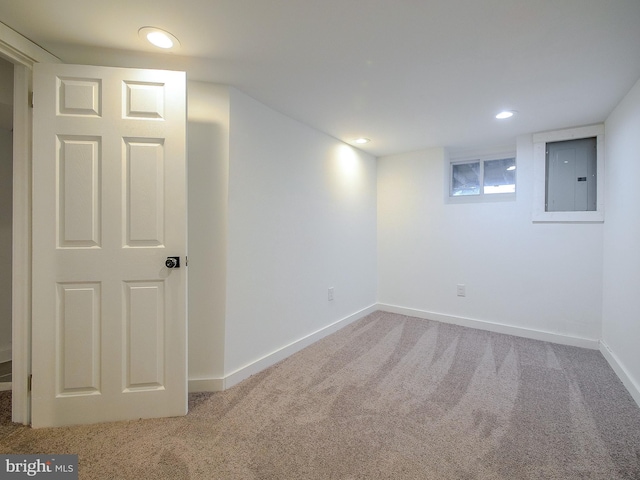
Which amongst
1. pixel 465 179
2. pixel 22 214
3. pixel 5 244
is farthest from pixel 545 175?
pixel 5 244

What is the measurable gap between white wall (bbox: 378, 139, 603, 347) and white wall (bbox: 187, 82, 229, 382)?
2555 millimetres

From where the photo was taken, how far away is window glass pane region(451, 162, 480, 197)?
355 cm

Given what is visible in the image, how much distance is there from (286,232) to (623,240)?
9.06 ft

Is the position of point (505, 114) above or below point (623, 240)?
above

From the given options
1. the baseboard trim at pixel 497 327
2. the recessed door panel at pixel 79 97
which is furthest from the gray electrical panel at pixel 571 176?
the recessed door panel at pixel 79 97

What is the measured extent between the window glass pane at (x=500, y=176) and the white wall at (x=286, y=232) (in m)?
1.53

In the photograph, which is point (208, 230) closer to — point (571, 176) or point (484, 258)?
point (484, 258)

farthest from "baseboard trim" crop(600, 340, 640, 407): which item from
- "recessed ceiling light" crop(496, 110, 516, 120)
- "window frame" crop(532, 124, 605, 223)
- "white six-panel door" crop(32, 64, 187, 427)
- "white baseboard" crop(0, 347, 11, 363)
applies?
"white baseboard" crop(0, 347, 11, 363)

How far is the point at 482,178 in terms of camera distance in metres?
3.49

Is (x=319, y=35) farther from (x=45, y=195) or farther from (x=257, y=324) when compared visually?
(x=257, y=324)

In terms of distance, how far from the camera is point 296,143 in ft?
8.90

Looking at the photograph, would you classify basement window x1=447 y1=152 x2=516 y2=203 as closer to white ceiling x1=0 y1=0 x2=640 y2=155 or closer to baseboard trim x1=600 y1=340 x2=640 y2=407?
white ceiling x1=0 y1=0 x2=640 y2=155

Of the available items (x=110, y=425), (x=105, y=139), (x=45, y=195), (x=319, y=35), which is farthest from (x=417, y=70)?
(x=110, y=425)

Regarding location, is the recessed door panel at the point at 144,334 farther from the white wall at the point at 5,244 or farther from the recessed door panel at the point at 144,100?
the white wall at the point at 5,244
